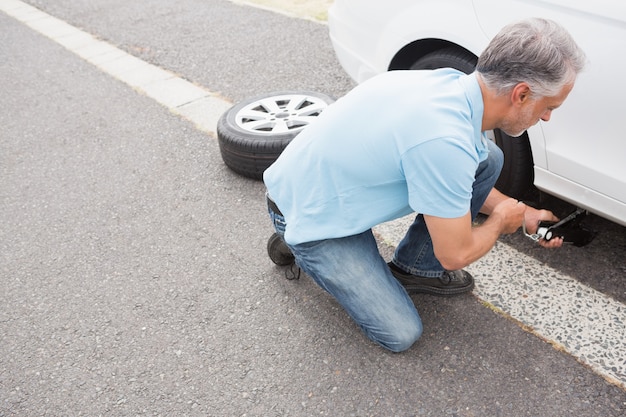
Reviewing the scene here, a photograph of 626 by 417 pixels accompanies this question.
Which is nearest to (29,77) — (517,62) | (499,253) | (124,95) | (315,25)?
(124,95)

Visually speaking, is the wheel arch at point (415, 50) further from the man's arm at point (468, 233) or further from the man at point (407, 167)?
the man's arm at point (468, 233)

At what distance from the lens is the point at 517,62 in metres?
1.70

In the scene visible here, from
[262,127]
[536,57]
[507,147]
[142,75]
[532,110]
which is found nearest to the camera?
[536,57]

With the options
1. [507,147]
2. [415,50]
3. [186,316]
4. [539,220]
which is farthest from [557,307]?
[186,316]

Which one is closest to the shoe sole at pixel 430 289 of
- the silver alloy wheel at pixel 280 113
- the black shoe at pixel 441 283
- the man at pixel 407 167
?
the black shoe at pixel 441 283

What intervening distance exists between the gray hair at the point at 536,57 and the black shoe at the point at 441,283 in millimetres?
964

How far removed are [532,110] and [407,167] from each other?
0.40 m

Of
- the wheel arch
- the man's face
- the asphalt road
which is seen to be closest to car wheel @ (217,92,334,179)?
the asphalt road

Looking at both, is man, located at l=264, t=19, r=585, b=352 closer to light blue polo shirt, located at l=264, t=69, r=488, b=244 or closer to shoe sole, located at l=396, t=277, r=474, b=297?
light blue polo shirt, located at l=264, t=69, r=488, b=244

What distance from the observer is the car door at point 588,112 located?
2029 mm

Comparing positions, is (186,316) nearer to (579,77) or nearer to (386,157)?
(386,157)

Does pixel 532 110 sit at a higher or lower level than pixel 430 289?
higher

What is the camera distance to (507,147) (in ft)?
8.57

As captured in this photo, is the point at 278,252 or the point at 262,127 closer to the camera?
the point at 278,252
